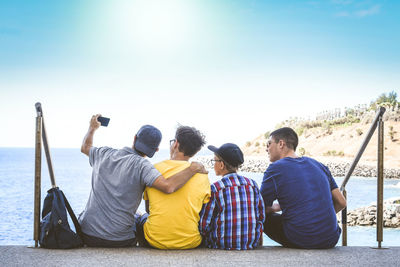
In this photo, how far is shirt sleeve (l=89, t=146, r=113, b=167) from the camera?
3221mm

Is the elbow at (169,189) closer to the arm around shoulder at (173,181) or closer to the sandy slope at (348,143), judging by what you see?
the arm around shoulder at (173,181)

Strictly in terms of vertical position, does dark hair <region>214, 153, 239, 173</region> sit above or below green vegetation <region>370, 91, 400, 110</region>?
below

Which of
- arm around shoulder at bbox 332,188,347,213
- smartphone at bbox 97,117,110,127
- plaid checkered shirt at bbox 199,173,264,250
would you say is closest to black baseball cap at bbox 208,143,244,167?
plaid checkered shirt at bbox 199,173,264,250

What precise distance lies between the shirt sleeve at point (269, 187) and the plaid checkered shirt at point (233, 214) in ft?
0.29

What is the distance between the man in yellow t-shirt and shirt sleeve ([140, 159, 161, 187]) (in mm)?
91

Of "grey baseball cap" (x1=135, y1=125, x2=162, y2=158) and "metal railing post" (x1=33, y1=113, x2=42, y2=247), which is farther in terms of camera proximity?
"metal railing post" (x1=33, y1=113, x2=42, y2=247)

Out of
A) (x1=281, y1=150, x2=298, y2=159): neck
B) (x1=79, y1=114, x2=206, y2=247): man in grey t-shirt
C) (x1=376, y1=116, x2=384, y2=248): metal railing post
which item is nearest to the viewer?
(x1=79, y1=114, x2=206, y2=247): man in grey t-shirt

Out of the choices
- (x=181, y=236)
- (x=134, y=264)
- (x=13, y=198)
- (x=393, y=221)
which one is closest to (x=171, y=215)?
→ (x=181, y=236)

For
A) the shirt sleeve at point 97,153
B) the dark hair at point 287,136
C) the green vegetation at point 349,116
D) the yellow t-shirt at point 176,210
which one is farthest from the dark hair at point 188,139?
the green vegetation at point 349,116

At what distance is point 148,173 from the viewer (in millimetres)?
3082

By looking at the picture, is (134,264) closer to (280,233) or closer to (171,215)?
(171,215)

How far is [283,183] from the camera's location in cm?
330

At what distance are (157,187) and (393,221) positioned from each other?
14520 millimetres

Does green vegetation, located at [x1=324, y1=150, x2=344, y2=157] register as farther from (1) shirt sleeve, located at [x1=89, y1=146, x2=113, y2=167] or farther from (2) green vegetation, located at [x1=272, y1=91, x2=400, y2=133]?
(1) shirt sleeve, located at [x1=89, y1=146, x2=113, y2=167]
